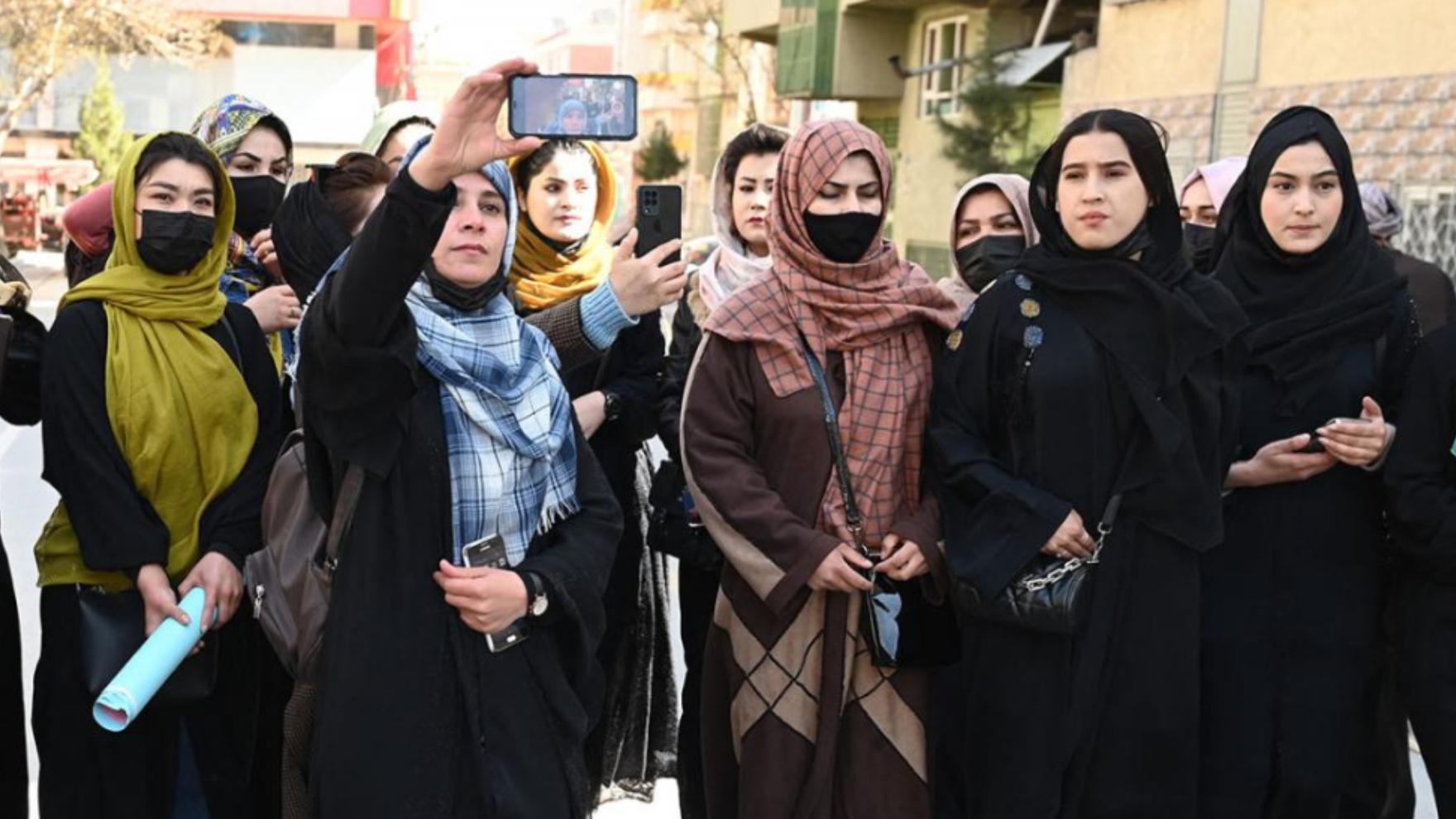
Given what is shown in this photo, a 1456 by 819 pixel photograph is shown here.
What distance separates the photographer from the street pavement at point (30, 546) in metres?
4.93

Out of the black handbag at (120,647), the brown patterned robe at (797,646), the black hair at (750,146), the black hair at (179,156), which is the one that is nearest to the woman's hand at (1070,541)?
the brown patterned robe at (797,646)

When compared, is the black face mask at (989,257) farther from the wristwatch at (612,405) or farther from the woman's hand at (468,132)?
the woman's hand at (468,132)

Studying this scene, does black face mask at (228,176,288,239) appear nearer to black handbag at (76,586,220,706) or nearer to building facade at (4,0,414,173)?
black handbag at (76,586,220,706)

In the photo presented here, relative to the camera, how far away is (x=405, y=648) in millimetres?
2889

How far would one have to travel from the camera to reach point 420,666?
9.51ft

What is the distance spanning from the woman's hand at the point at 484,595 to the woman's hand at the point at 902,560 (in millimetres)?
839

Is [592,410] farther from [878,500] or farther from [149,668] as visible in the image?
[149,668]

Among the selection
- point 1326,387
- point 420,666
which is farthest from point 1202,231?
point 420,666

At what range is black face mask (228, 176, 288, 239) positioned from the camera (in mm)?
4438

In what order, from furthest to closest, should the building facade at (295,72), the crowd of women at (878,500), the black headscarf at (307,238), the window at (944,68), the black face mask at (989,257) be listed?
the building facade at (295,72)
the window at (944,68)
the black face mask at (989,257)
the black headscarf at (307,238)
the crowd of women at (878,500)

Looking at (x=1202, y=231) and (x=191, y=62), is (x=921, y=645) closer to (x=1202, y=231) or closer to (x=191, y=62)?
(x=1202, y=231)

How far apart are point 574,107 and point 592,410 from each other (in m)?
1.35

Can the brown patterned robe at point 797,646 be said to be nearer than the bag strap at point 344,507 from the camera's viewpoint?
No

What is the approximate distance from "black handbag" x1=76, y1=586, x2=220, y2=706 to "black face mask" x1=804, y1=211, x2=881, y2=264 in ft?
4.96
